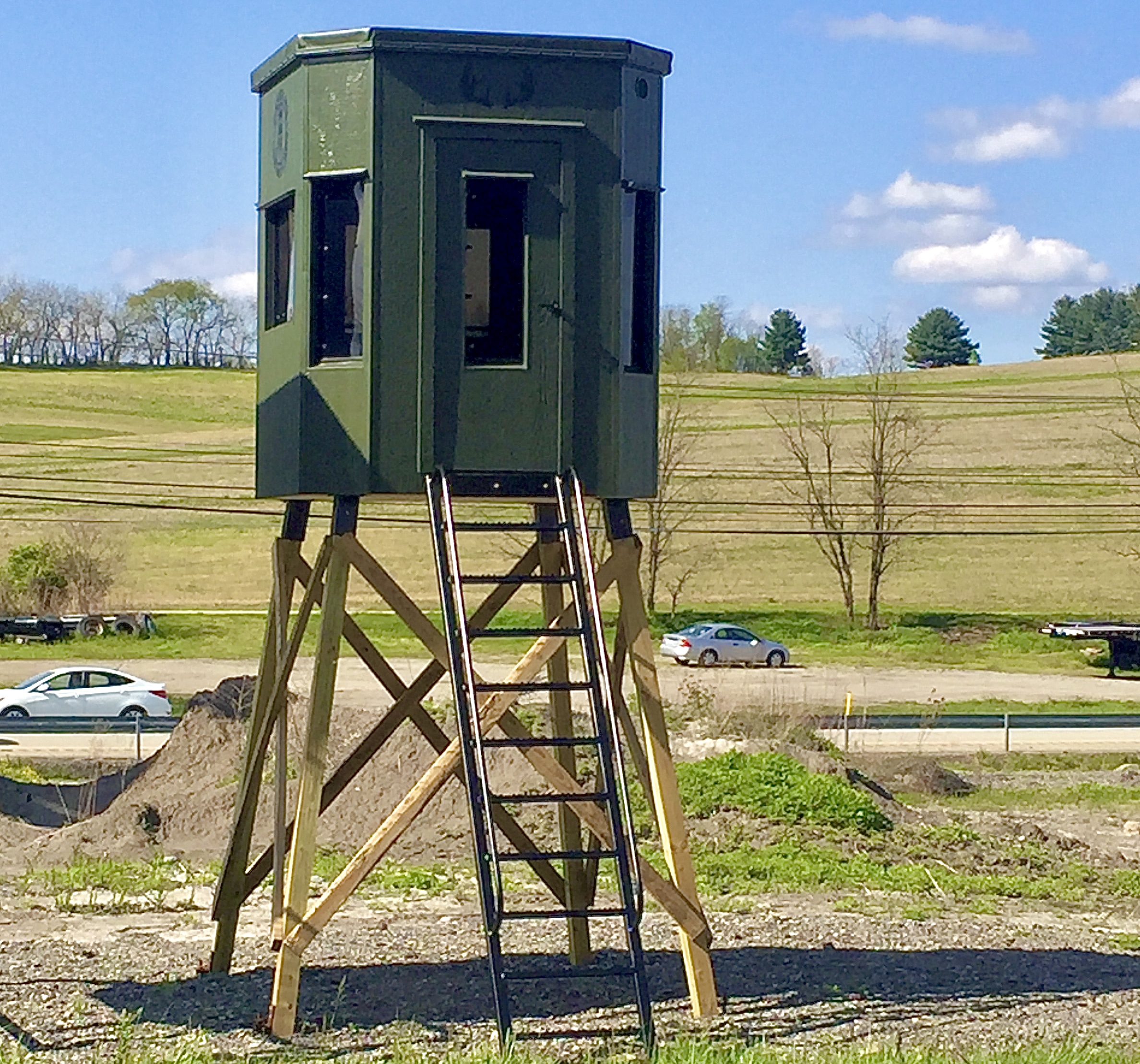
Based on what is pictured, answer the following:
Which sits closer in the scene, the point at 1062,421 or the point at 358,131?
the point at 358,131

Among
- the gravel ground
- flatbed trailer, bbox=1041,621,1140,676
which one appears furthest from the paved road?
the gravel ground

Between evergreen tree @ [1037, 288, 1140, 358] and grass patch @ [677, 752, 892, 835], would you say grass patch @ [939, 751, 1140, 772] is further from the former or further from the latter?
evergreen tree @ [1037, 288, 1140, 358]

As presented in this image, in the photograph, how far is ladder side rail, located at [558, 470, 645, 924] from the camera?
10.5 meters

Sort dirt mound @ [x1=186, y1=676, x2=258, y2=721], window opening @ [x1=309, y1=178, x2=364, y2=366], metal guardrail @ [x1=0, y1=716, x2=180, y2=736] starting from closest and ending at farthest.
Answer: window opening @ [x1=309, y1=178, x2=364, y2=366] < dirt mound @ [x1=186, y1=676, x2=258, y2=721] < metal guardrail @ [x1=0, y1=716, x2=180, y2=736]

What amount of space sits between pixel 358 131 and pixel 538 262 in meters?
1.39

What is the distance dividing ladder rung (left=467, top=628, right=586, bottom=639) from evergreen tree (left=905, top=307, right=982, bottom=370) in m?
137

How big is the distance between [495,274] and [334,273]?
1048mm

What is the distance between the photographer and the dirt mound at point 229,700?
24.4m

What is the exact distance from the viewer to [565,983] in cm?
1290

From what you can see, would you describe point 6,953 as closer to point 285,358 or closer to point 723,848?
point 285,358

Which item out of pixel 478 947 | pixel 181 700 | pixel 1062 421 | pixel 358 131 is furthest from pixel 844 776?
pixel 1062 421

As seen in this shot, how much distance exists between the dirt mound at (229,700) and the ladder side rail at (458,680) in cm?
1334

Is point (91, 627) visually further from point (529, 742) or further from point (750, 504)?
point (529, 742)

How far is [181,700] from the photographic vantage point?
37.7 metres
